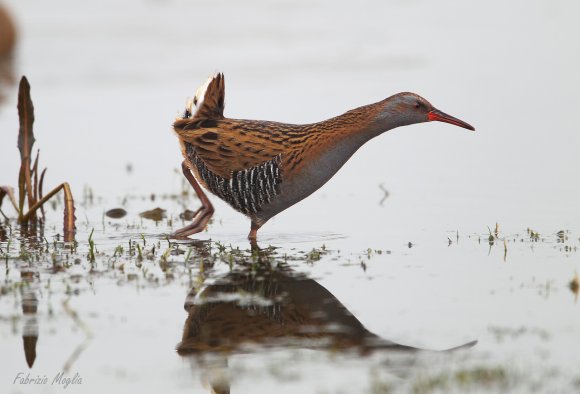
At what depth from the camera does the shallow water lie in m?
5.68

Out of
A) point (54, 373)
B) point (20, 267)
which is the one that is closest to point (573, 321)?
point (54, 373)

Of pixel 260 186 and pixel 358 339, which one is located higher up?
pixel 260 186

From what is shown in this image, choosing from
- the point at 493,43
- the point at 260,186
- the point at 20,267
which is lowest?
the point at 20,267

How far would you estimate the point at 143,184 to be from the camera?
1112 cm

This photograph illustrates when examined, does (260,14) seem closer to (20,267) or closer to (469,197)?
(469,197)

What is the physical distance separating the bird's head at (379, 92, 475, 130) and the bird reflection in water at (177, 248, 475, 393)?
65.1 inches

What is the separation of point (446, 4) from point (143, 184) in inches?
611

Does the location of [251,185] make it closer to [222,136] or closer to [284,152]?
[284,152]

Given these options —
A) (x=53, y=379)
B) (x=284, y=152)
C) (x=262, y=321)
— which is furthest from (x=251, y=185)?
(x=53, y=379)

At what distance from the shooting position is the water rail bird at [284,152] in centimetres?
844

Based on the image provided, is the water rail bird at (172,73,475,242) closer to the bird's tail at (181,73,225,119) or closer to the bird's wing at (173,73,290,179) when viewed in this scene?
the bird's wing at (173,73,290,179)

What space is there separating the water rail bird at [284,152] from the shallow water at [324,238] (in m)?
0.40

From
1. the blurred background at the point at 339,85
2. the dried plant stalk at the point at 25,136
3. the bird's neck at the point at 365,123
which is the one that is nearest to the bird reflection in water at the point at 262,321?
the bird's neck at the point at 365,123

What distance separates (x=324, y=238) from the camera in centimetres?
871
